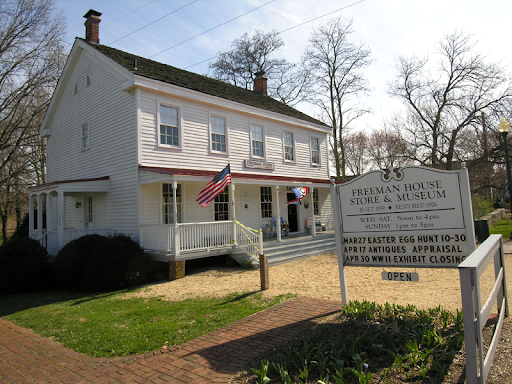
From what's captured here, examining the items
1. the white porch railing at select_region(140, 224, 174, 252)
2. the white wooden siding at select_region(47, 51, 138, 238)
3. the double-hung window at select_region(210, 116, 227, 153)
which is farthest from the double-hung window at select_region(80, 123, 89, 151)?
the white porch railing at select_region(140, 224, 174, 252)

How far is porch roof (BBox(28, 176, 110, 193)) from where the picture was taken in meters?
12.7

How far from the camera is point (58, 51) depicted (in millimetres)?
24016

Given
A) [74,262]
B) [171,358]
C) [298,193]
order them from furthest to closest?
[298,193] < [74,262] < [171,358]

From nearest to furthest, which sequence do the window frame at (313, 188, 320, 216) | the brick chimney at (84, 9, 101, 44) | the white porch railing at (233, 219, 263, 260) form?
the white porch railing at (233, 219, 263, 260) < the brick chimney at (84, 9, 101, 44) < the window frame at (313, 188, 320, 216)

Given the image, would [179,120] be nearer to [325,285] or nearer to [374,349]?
[325,285]

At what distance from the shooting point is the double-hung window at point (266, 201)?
17.0m

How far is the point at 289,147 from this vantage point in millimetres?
18781

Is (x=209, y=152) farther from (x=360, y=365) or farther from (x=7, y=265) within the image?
(x=360, y=365)

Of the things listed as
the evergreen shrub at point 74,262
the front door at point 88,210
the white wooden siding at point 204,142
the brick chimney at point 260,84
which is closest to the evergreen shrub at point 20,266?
the evergreen shrub at point 74,262

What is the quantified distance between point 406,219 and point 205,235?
26.3 feet

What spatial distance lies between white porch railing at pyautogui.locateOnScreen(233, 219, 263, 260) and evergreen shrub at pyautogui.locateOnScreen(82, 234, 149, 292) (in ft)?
11.4

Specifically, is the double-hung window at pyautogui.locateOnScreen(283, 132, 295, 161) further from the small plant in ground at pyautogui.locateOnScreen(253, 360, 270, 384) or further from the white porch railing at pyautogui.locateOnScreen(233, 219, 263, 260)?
the small plant in ground at pyautogui.locateOnScreen(253, 360, 270, 384)

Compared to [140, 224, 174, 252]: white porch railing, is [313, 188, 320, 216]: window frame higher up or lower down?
higher up

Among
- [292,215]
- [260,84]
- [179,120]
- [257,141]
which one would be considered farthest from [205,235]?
[260,84]
